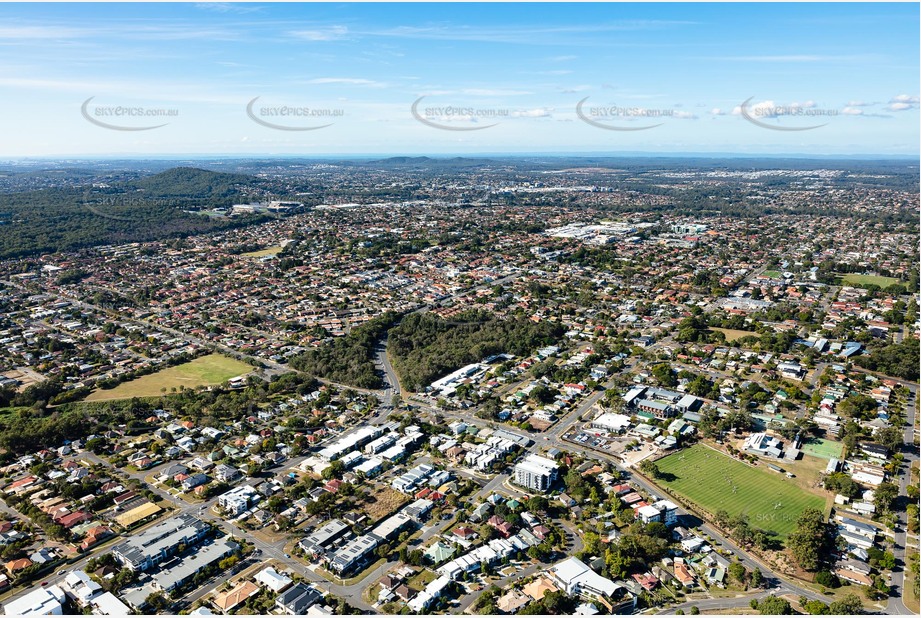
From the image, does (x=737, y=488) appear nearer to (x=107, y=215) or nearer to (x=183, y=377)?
(x=183, y=377)

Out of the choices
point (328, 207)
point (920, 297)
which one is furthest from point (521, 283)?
point (328, 207)

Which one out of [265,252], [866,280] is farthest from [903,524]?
[265,252]

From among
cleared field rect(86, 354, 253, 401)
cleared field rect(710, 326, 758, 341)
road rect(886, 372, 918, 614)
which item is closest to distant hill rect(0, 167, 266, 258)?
cleared field rect(86, 354, 253, 401)

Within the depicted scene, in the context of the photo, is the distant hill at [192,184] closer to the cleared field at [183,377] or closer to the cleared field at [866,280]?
the cleared field at [183,377]

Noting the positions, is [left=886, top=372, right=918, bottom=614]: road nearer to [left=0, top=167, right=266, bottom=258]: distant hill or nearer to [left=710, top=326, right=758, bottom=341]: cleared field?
[left=710, top=326, right=758, bottom=341]: cleared field

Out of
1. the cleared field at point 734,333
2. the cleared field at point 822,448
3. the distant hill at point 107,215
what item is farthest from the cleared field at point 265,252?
the cleared field at point 822,448

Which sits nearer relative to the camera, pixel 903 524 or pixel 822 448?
pixel 903 524

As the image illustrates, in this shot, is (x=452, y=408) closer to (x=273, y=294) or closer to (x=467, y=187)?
(x=273, y=294)
